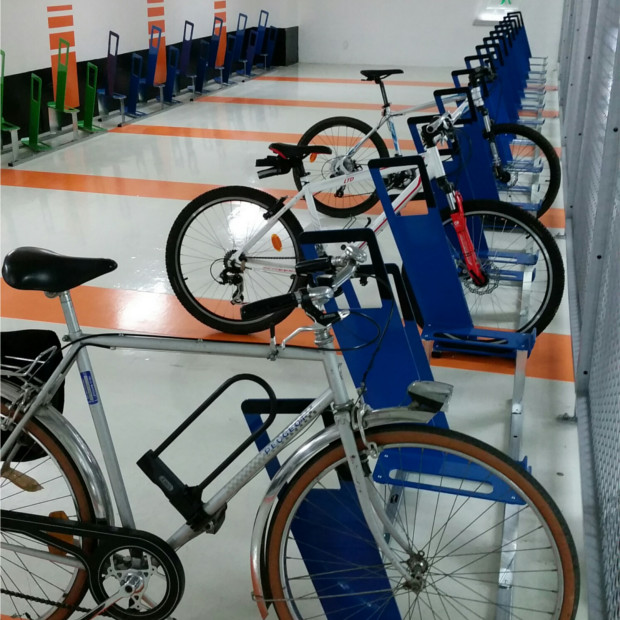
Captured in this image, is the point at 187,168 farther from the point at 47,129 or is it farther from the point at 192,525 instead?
the point at 192,525

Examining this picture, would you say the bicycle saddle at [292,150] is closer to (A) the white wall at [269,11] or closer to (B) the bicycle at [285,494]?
(B) the bicycle at [285,494]

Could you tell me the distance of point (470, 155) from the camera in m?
4.60

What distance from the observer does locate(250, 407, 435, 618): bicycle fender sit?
5.90 feet

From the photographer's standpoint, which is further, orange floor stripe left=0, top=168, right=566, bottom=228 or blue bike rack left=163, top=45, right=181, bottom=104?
blue bike rack left=163, top=45, right=181, bottom=104

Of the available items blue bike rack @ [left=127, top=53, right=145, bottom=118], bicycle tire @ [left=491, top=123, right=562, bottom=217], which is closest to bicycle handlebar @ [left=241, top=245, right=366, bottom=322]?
bicycle tire @ [left=491, top=123, right=562, bottom=217]

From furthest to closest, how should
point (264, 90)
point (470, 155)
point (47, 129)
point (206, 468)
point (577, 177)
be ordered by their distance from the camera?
point (264, 90)
point (47, 129)
point (577, 177)
point (470, 155)
point (206, 468)

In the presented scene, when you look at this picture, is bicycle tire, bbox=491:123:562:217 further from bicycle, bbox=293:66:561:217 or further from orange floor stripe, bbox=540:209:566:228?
orange floor stripe, bbox=540:209:566:228

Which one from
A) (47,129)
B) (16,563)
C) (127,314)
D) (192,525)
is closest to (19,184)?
(47,129)

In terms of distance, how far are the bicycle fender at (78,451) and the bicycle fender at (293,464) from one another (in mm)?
420

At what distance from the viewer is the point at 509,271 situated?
4500 millimetres

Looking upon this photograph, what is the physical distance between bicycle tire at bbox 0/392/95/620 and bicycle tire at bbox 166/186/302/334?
1.00 m

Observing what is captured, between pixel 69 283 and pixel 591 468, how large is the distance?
1.80 metres

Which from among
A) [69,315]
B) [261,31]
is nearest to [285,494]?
[69,315]

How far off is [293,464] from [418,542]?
0.88 metres
